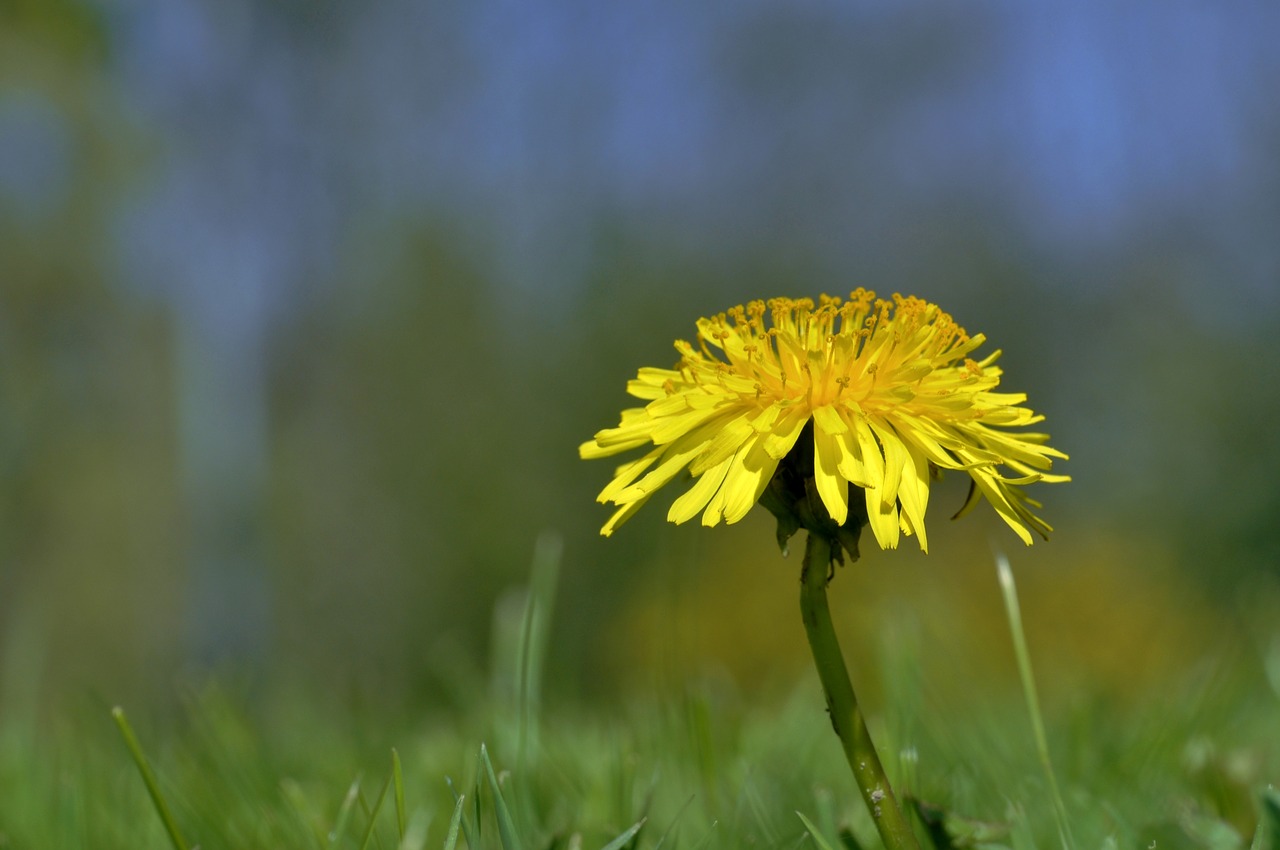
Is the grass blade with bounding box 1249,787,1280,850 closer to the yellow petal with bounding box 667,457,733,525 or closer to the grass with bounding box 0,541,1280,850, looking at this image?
the grass with bounding box 0,541,1280,850

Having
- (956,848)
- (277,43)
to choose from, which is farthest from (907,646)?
(277,43)

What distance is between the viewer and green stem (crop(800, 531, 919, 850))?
683mm

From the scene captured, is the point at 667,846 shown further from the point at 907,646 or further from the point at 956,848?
the point at 907,646

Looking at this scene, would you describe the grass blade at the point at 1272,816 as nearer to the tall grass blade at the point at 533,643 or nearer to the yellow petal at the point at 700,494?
the yellow petal at the point at 700,494

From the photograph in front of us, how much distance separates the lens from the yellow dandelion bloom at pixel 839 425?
722mm

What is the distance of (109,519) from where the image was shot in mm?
9273

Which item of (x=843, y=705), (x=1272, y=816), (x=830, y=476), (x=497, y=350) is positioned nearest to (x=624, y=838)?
(x=843, y=705)

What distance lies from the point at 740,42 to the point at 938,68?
→ 6.30 ft

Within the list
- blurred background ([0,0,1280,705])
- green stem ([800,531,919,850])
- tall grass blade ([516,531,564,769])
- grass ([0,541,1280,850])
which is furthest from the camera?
blurred background ([0,0,1280,705])

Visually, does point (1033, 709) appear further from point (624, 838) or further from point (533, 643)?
point (533, 643)

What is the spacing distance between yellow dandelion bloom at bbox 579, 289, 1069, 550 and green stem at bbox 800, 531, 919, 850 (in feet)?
0.17

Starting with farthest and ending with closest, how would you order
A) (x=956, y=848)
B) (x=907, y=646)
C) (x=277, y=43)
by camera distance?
(x=277, y=43) → (x=907, y=646) → (x=956, y=848)

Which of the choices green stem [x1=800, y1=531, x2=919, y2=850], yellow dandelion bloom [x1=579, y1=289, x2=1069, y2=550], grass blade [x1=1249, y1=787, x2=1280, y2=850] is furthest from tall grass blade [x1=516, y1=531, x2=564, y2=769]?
grass blade [x1=1249, y1=787, x2=1280, y2=850]

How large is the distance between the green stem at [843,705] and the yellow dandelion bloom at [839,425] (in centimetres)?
5
